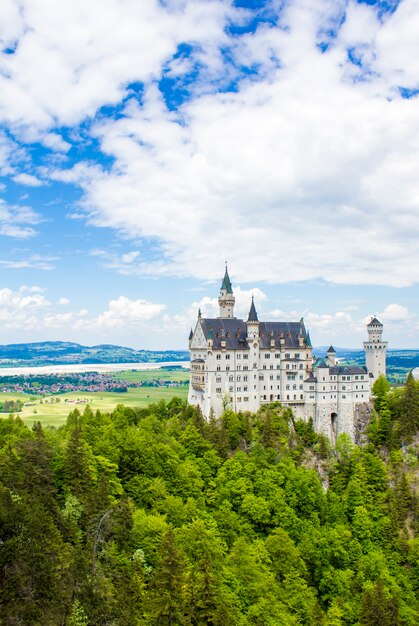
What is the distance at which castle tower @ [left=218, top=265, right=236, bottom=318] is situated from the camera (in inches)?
4991

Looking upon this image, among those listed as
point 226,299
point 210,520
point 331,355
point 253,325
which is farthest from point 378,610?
point 226,299

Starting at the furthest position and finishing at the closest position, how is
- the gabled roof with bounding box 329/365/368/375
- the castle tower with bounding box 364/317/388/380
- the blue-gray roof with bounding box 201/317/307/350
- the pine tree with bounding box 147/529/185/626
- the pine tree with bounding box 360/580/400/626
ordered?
the castle tower with bounding box 364/317/388/380 < the gabled roof with bounding box 329/365/368/375 < the blue-gray roof with bounding box 201/317/307/350 < the pine tree with bounding box 360/580/400/626 < the pine tree with bounding box 147/529/185/626

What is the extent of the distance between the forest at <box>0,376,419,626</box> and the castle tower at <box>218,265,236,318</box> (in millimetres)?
21950

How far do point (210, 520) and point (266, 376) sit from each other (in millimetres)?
41340

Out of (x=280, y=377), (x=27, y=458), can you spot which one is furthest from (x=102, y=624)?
(x=280, y=377)

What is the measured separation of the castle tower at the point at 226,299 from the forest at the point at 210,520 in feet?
72.0

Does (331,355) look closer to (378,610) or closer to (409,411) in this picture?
(409,411)

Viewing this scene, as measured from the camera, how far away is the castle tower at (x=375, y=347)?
123500 millimetres

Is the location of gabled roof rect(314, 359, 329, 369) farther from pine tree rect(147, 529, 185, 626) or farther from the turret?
pine tree rect(147, 529, 185, 626)

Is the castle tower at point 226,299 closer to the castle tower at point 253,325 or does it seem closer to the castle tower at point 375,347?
the castle tower at point 253,325

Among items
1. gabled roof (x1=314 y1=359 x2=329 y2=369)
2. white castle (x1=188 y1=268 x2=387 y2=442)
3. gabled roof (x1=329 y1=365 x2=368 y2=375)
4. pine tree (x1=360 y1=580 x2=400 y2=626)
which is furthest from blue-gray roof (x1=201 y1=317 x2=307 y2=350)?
pine tree (x1=360 y1=580 x2=400 y2=626)

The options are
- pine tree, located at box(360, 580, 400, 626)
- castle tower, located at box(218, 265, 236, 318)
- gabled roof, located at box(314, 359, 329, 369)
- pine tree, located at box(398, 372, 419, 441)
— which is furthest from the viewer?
castle tower, located at box(218, 265, 236, 318)

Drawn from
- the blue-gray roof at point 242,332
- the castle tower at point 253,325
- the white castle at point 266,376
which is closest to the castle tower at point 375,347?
the white castle at point 266,376

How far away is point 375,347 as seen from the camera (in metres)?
124
